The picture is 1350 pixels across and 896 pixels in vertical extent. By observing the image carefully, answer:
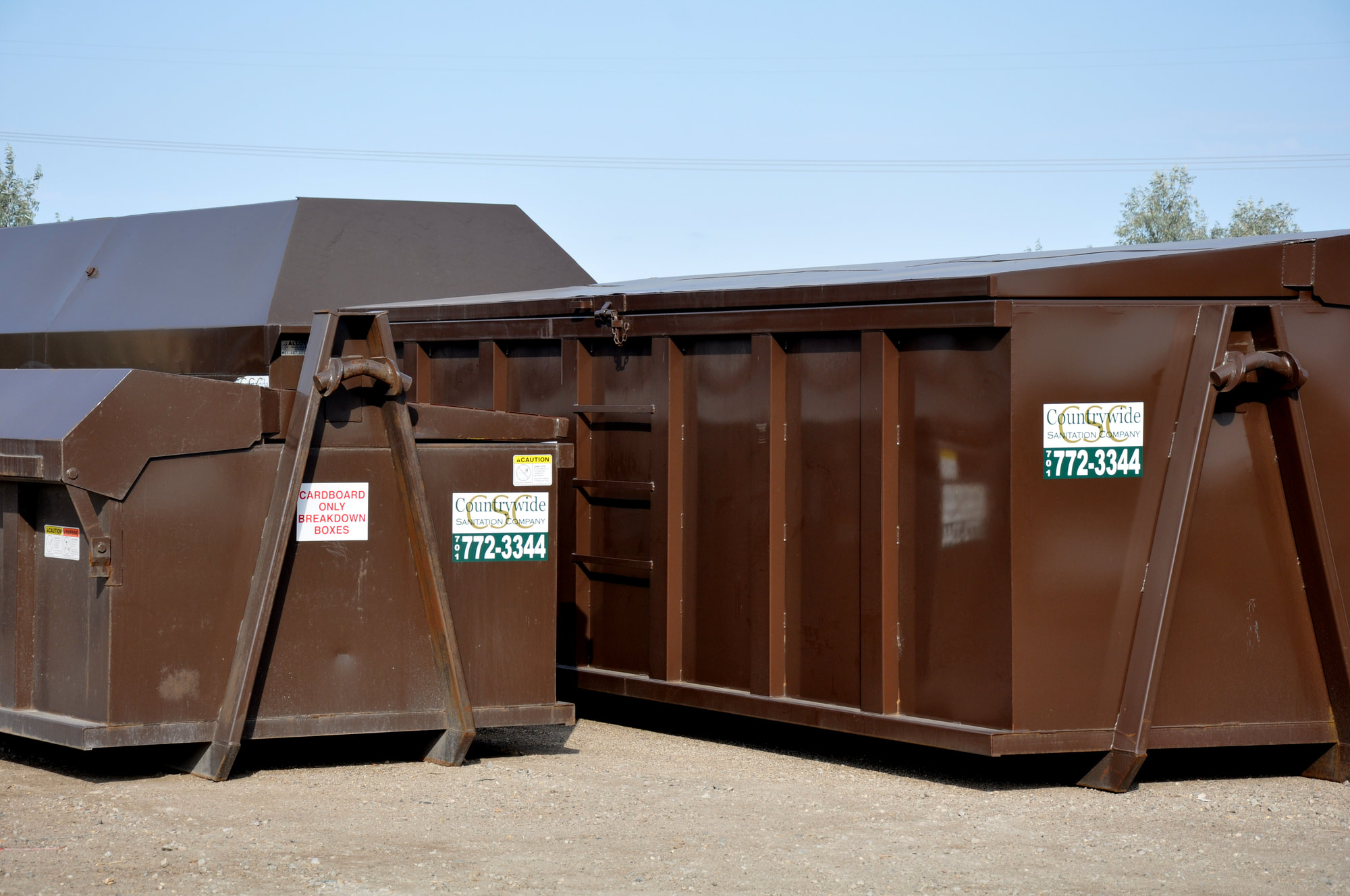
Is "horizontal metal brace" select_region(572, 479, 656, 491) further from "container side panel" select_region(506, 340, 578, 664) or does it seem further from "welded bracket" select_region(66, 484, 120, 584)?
"welded bracket" select_region(66, 484, 120, 584)

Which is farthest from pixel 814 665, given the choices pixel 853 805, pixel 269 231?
pixel 269 231

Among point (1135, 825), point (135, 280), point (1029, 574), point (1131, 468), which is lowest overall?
point (1135, 825)

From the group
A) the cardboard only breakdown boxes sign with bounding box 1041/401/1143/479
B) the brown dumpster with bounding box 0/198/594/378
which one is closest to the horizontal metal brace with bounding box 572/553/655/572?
the cardboard only breakdown boxes sign with bounding box 1041/401/1143/479

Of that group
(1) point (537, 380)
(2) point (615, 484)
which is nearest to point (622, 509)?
(2) point (615, 484)

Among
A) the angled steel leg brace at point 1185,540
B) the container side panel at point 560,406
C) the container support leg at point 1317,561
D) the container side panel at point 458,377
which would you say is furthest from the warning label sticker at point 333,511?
the container support leg at point 1317,561

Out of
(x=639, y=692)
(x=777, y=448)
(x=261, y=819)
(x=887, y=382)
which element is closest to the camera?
(x=261, y=819)

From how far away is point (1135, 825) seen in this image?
5535 millimetres

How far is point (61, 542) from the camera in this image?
6.01m

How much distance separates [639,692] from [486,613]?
120 centimetres

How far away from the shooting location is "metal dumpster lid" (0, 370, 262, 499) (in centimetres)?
568

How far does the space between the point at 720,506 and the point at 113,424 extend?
2.92 m

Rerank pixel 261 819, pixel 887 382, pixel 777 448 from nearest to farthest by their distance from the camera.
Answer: pixel 261 819, pixel 887 382, pixel 777 448

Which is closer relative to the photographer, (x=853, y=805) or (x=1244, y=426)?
(x=853, y=805)

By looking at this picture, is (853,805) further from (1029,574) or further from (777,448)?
(777,448)
